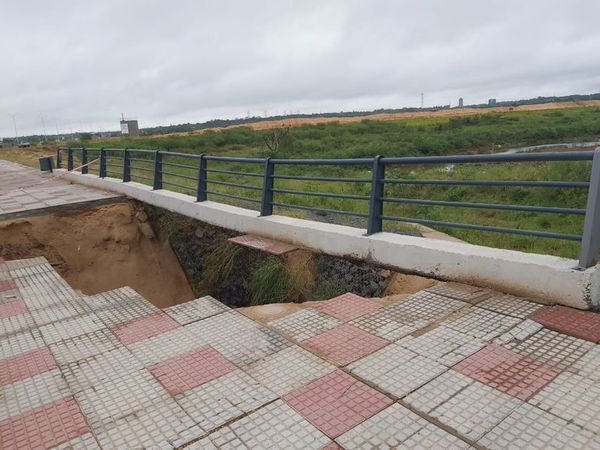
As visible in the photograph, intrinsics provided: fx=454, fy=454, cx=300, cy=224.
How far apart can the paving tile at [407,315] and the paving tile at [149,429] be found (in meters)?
1.61

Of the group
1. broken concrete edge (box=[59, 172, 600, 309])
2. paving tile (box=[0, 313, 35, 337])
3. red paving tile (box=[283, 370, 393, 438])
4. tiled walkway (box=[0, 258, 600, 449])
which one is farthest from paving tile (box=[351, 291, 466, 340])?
paving tile (box=[0, 313, 35, 337])

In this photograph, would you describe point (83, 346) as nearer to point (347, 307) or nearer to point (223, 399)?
point (223, 399)

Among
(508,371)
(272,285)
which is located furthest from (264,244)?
(508,371)

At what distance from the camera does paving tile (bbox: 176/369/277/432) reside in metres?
2.69

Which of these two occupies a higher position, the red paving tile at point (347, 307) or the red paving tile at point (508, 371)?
the red paving tile at point (508, 371)

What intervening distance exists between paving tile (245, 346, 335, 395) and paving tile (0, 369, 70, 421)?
132cm

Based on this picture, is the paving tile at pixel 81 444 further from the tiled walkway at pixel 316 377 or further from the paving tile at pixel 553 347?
the paving tile at pixel 553 347

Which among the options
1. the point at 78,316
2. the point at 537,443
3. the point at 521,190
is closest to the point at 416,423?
the point at 537,443

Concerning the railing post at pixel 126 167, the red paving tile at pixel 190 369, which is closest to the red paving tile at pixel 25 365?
the red paving tile at pixel 190 369

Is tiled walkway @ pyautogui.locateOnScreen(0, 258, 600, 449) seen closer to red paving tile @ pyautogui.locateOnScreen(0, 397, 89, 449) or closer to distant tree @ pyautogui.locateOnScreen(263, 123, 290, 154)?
red paving tile @ pyautogui.locateOnScreen(0, 397, 89, 449)

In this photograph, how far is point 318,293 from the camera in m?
5.43

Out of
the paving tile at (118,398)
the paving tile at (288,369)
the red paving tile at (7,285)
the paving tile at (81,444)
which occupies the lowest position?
the red paving tile at (7,285)

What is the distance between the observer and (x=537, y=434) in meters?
2.34

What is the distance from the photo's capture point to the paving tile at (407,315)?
11.9 feet
